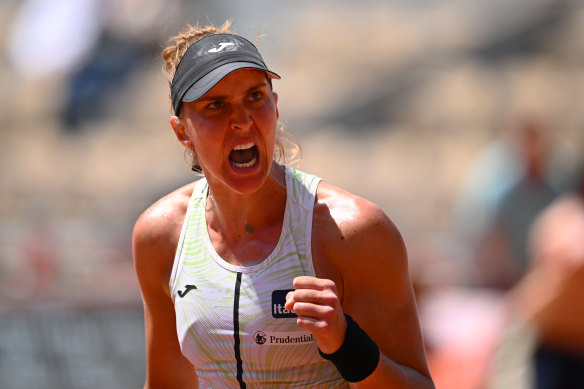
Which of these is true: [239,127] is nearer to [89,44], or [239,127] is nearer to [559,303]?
[559,303]

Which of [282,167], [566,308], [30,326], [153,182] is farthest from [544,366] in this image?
[153,182]

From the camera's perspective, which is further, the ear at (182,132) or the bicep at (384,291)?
the ear at (182,132)

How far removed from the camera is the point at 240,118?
2.89 metres

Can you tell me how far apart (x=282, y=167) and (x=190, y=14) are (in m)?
9.54

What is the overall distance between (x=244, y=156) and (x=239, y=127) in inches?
4.5

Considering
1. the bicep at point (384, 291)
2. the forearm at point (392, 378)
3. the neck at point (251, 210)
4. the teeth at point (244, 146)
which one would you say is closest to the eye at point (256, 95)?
the teeth at point (244, 146)

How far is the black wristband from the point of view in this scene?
2.66 meters

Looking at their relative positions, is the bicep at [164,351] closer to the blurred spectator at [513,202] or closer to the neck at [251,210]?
the neck at [251,210]

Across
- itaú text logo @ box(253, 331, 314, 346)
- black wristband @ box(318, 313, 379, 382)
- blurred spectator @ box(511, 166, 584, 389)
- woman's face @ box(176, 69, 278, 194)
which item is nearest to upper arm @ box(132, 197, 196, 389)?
woman's face @ box(176, 69, 278, 194)

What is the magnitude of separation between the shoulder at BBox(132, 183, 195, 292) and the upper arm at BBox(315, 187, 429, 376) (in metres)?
0.56

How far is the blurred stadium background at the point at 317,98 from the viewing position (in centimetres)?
1172

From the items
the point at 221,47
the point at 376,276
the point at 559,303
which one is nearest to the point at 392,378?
the point at 376,276

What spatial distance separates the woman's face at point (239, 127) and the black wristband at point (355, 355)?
1.79 ft

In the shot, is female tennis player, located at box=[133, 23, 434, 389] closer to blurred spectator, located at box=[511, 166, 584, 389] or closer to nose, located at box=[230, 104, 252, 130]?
nose, located at box=[230, 104, 252, 130]
